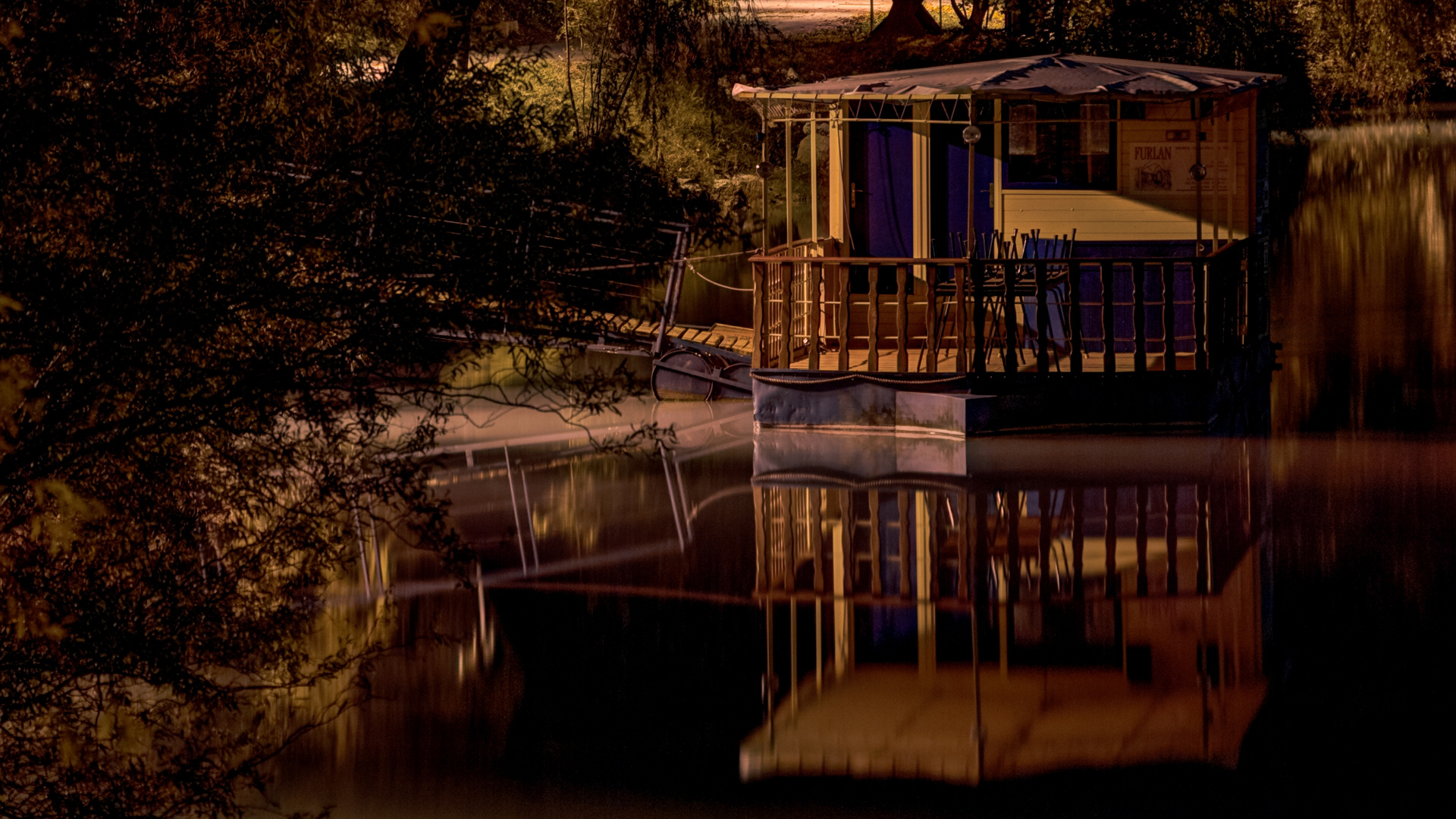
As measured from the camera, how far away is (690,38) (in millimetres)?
23469

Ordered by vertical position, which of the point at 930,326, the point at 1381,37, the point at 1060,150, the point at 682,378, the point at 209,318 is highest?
the point at 1381,37

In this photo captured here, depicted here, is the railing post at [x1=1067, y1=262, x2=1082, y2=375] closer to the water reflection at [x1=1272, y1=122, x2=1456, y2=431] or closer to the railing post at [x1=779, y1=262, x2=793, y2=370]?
the water reflection at [x1=1272, y1=122, x2=1456, y2=431]

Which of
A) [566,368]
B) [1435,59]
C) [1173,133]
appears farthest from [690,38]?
[566,368]

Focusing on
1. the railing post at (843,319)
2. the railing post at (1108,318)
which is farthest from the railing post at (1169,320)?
the railing post at (843,319)

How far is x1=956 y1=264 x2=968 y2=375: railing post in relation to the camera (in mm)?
15141

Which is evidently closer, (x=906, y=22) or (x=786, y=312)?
(x=786, y=312)

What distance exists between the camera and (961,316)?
15219 millimetres

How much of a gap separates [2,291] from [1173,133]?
1235 cm

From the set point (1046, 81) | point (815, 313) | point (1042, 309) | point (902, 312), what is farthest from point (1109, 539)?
→ point (1046, 81)

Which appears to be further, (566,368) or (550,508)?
(550,508)

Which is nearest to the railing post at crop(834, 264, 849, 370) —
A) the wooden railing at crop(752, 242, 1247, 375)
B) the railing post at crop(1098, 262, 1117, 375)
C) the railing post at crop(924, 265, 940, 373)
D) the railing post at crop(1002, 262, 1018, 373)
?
the wooden railing at crop(752, 242, 1247, 375)

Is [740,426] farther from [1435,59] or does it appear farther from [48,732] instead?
[1435,59]

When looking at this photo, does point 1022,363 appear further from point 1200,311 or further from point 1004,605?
point 1004,605

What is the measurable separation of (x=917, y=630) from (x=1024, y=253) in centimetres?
807
